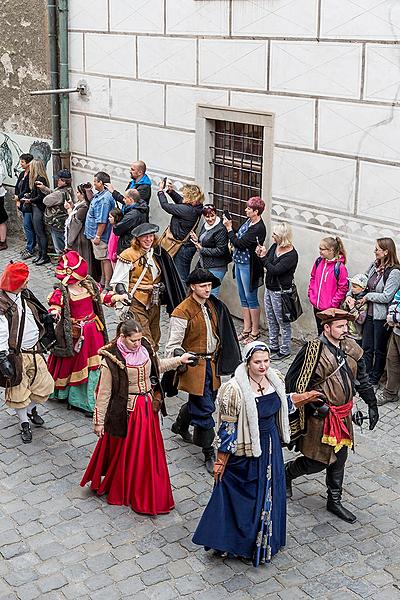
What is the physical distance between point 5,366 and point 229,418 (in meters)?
2.44

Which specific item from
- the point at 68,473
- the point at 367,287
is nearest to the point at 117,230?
the point at 367,287

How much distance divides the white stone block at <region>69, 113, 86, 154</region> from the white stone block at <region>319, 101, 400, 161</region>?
Answer: 489 centimetres

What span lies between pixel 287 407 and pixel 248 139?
551 cm

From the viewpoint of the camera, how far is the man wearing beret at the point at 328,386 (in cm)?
670

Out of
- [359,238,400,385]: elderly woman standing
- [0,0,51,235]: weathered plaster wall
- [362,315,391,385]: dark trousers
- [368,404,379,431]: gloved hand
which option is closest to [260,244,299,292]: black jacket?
[359,238,400,385]: elderly woman standing

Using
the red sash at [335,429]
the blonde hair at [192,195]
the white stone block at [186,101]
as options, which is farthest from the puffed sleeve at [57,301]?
the white stone block at [186,101]

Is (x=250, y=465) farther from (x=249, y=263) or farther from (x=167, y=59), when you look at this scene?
(x=167, y=59)

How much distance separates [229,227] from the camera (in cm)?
1100

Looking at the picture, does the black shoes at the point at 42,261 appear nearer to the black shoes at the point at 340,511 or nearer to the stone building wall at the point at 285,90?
the stone building wall at the point at 285,90

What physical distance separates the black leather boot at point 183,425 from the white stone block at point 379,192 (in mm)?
2950

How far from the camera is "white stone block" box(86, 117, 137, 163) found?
12961 mm

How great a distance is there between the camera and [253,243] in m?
10.6

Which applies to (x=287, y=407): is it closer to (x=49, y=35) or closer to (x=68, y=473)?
(x=68, y=473)

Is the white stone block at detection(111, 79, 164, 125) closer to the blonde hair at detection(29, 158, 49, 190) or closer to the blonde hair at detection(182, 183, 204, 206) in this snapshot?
the blonde hair at detection(182, 183, 204, 206)
